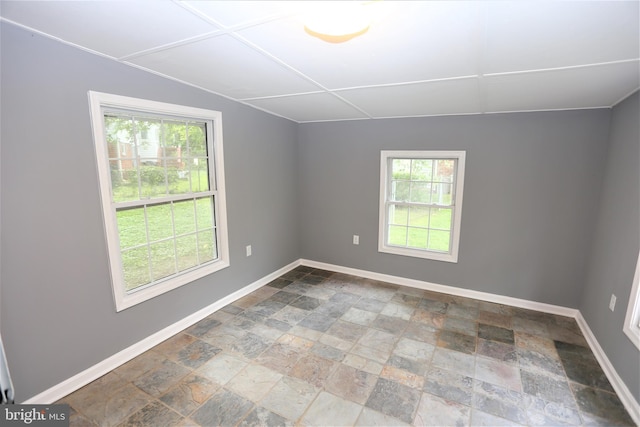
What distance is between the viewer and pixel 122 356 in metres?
2.29

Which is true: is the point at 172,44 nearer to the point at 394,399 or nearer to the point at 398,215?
the point at 394,399

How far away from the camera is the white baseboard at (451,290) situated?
3.16 metres

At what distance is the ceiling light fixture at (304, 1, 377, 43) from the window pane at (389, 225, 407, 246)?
2916mm

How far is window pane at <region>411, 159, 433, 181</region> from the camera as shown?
11.8 ft

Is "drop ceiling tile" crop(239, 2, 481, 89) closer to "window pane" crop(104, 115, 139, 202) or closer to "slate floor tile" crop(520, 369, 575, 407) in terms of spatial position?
"window pane" crop(104, 115, 139, 202)

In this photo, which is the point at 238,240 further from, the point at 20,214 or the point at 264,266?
Answer: the point at 20,214

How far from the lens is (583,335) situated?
108 inches

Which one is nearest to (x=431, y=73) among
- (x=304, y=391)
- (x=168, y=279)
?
(x=304, y=391)

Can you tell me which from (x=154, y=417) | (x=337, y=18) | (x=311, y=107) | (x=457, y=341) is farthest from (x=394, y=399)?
(x=311, y=107)

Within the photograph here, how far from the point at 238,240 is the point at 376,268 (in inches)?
75.4

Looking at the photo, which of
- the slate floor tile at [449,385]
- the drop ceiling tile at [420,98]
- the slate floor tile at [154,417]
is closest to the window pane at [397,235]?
the drop ceiling tile at [420,98]

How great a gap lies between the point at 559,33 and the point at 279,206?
3.21 meters

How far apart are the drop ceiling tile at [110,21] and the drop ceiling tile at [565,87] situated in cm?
192

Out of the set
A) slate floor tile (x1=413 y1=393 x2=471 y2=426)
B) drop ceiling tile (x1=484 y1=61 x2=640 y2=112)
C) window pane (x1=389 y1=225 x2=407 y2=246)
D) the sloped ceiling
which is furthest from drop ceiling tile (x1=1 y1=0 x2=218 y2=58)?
window pane (x1=389 y1=225 x2=407 y2=246)
